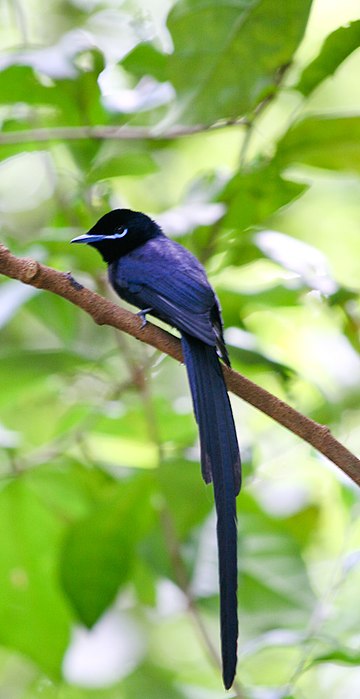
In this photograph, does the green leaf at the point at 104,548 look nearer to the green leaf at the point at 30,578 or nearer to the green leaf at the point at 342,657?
the green leaf at the point at 30,578

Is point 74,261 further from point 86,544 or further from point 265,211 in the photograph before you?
point 86,544

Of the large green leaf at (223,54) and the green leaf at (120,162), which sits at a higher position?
the large green leaf at (223,54)

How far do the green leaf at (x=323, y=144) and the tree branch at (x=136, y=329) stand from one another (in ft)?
2.08

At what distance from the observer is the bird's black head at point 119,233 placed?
1.91 meters

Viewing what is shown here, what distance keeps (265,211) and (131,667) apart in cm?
117

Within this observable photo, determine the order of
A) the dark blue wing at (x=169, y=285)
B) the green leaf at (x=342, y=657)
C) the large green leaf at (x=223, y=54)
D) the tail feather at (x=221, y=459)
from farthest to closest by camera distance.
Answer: the large green leaf at (x=223, y=54), the dark blue wing at (x=169, y=285), the green leaf at (x=342, y=657), the tail feather at (x=221, y=459)

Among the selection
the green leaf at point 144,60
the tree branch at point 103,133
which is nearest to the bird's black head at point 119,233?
the tree branch at point 103,133

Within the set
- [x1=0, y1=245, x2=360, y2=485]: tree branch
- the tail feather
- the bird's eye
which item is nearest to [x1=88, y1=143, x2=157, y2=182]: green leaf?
the bird's eye

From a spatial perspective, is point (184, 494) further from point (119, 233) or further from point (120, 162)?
point (120, 162)

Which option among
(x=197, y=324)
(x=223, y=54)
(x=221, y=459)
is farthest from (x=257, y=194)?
(x=221, y=459)

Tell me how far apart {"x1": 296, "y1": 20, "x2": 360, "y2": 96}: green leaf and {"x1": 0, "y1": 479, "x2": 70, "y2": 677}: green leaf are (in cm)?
101

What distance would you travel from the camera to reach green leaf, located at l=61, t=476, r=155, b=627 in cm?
188

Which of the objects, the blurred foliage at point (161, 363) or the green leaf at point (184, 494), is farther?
the green leaf at point (184, 494)

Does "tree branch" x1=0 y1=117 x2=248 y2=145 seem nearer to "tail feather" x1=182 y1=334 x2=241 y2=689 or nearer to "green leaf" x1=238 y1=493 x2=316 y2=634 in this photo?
"tail feather" x1=182 y1=334 x2=241 y2=689
